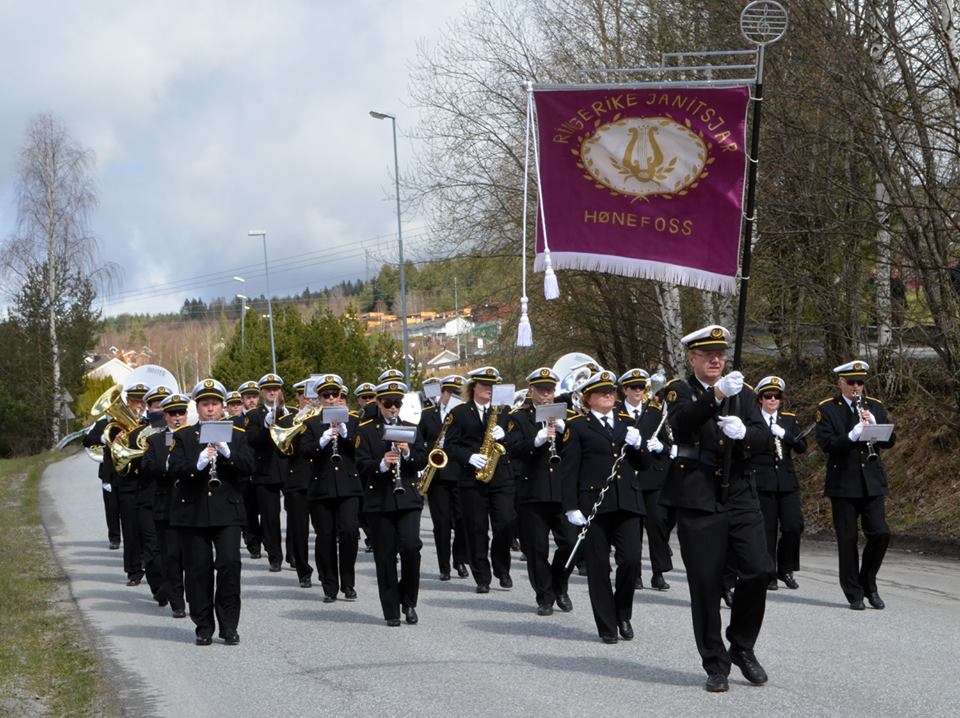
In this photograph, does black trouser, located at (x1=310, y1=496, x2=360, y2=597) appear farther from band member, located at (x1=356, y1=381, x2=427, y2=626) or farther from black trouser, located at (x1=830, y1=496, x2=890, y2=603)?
black trouser, located at (x1=830, y1=496, x2=890, y2=603)

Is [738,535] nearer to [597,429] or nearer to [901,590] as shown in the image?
[597,429]

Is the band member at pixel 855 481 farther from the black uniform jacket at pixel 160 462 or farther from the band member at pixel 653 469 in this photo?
the black uniform jacket at pixel 160 462

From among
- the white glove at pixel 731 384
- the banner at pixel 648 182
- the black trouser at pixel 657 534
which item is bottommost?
the black trouser at pixel 657 534

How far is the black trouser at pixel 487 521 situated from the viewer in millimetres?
13641

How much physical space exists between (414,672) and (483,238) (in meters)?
19.7

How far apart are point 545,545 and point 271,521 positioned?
16.3 feet

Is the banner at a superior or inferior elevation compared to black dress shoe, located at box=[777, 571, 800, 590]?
superior

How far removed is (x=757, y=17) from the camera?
1122 cm

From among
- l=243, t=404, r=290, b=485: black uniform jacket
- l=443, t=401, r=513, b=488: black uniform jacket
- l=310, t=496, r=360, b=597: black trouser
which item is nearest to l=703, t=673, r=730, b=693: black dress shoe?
l=310, t=496, r=360, b=597: black trouser

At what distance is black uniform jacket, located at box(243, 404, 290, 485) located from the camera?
1578cm

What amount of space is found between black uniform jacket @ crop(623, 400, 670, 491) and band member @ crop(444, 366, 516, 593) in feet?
4.56

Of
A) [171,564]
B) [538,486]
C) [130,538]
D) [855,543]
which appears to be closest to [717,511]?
[855,543]

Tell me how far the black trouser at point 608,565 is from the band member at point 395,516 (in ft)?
5.66

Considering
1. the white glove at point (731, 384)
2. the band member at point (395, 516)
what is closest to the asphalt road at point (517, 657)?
the band member at point (395, 516)
